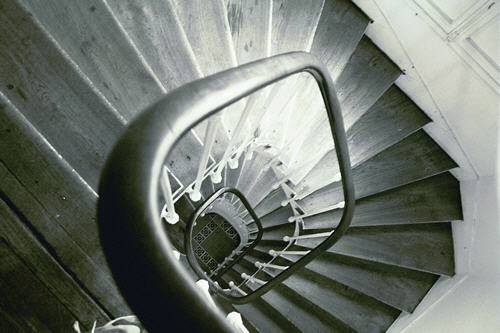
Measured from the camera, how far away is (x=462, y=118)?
2.60m

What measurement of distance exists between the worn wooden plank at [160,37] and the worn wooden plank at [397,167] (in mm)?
1867

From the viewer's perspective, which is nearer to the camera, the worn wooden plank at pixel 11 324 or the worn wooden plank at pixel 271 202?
the worn wooden plank at pixel 11 324

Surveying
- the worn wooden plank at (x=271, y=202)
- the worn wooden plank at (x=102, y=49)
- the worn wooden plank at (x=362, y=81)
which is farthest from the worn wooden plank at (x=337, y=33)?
the worn wooden plank at (x=102, y=49)

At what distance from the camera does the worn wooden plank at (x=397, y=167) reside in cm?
273

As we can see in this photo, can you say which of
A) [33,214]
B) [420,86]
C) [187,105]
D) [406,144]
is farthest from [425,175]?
[33,214]

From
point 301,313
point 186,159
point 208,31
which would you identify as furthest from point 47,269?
point 301,313

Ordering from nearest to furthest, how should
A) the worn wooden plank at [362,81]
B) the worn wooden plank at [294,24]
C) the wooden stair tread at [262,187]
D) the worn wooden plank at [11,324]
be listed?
the worn wooden plank at [11,324]
the worn wooden plank at [294,24]
the worn wooden plank at [362,81]
the wooden stair tread at [262,187]

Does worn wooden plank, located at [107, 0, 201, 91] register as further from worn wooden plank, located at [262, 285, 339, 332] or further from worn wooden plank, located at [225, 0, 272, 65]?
worn wooden plank, located at [262, 285, 339, 332]

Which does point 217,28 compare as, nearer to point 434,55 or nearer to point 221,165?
point 221,165

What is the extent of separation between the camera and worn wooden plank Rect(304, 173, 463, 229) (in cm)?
278

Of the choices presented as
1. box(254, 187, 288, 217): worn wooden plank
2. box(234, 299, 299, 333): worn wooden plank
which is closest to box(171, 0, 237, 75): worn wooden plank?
box(254, 187, 288, 217): worn wooden plank

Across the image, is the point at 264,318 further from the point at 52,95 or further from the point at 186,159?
the point at 52,95

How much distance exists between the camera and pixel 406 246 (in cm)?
286

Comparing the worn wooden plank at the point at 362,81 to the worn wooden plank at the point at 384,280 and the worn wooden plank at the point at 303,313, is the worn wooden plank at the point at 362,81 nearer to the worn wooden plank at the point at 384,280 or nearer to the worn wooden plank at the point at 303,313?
the worn wooden plank at the point at 384,280
